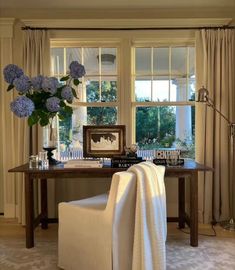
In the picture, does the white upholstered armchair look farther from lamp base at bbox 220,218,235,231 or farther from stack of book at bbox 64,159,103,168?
lamp base at bbox 220,218,235,231

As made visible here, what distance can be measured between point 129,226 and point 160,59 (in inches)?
88.5

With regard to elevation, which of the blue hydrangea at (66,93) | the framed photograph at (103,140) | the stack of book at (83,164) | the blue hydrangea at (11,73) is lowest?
the stack of book at (83,164)

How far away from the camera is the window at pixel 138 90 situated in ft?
12.1

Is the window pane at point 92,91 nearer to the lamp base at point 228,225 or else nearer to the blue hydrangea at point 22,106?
the blue hydrangea at point 22,106

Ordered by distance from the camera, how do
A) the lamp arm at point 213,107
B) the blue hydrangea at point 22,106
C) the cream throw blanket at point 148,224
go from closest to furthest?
1. the cream throw blanket at point 148,224
2. the blue hydrangea at point 22,106
3. the lamp arm at point 213,107

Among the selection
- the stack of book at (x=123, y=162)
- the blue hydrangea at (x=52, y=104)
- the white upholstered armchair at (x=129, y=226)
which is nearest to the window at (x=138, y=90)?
the stack of book at (x=123, y=162)

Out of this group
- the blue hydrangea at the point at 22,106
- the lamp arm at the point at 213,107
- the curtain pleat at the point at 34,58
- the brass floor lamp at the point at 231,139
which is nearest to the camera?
the blue hydrangea at the point at 22,106

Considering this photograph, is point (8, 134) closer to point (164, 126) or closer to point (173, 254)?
point (164, 126)

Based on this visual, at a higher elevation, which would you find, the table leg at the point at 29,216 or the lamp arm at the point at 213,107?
the lamp arm at the point at 213,107

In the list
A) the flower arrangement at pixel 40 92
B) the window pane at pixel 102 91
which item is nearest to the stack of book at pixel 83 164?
the flower arrangement at pixel 40 92

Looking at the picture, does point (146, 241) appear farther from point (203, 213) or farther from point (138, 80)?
point (138, 80)

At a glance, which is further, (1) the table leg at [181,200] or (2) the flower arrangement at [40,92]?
(1) the table leg at [181,200]

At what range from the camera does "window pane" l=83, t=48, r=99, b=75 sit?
370 centimetres

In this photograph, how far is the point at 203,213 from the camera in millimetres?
3482
